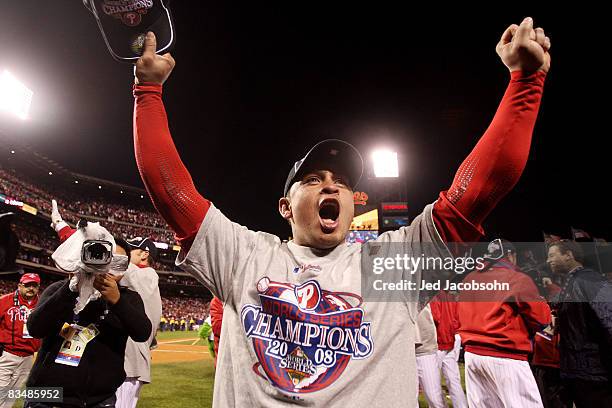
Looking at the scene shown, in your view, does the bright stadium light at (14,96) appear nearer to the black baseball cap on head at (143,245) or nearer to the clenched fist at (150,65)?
the black baseball cap on head at (143,245)

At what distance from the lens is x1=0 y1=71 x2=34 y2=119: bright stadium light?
24797 mm

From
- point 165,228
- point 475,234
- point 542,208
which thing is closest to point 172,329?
point 165,228

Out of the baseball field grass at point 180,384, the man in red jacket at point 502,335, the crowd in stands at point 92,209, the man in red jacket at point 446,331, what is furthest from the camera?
the crowd in stands at point 92,209

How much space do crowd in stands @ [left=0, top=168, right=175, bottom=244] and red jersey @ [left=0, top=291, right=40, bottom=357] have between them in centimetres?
3208

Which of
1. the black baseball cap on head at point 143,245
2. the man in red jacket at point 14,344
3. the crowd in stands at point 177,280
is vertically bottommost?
the man in red jacket at point 14,344

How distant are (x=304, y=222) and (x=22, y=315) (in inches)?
296

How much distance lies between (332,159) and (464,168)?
729 millimetres

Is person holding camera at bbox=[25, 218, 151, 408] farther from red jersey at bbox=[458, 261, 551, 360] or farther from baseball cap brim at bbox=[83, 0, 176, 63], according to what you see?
red jersey at bbox=[458, 261, 551, 360]

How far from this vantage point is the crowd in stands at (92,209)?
35869 millimetres

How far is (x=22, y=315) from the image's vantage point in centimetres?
693

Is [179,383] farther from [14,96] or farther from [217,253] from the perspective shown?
[14,96]

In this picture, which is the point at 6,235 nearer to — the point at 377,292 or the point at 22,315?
the point at 377,292

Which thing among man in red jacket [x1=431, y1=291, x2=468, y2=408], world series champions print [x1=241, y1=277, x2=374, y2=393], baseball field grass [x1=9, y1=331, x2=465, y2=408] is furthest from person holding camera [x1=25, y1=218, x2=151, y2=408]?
man in red jacket [x1=431, y1=291, x2=468, y2=408]

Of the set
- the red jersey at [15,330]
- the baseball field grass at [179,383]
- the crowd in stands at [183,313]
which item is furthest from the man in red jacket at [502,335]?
the crowd in stands at [183,313]
